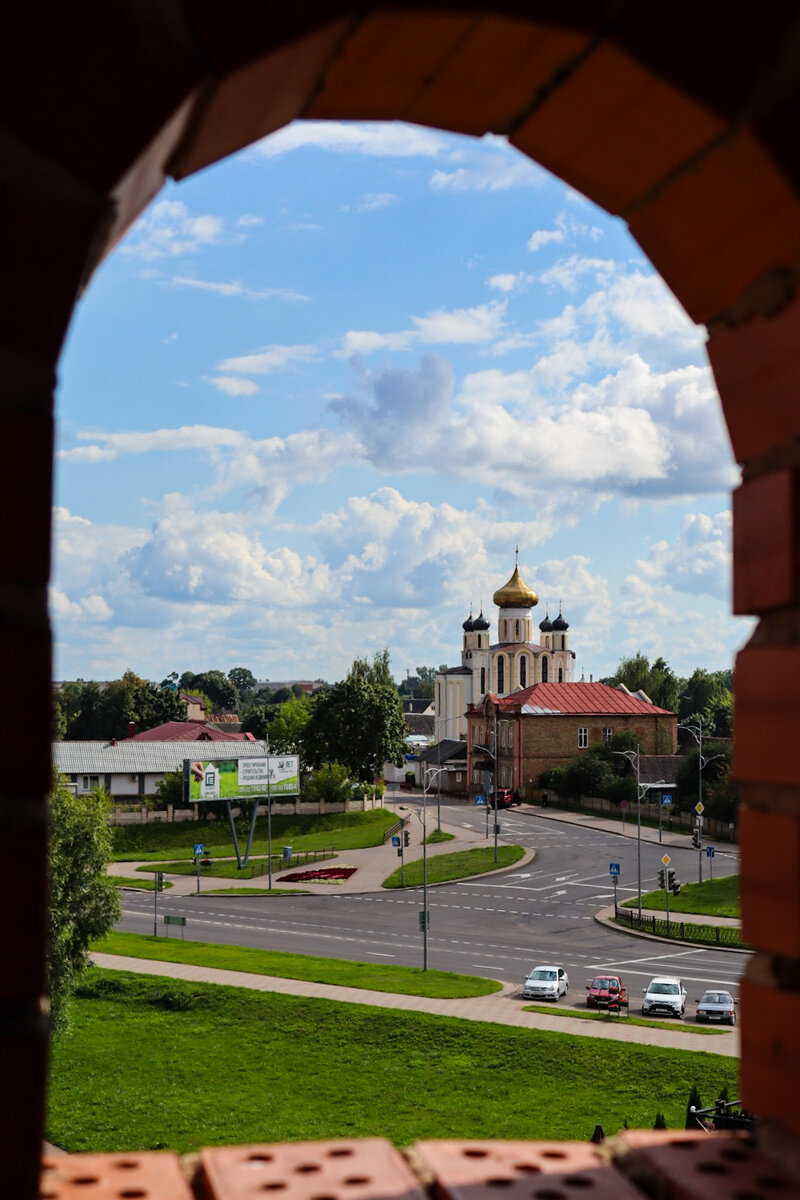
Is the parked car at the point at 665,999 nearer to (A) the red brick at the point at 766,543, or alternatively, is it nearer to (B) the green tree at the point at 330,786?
(A) the red brick at the point at 766,543

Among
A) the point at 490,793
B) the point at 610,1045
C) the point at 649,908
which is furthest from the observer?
the point at 490,793

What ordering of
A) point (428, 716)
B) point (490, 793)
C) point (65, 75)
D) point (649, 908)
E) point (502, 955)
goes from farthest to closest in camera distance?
point (428, 716), point (490, 793), point (649, 908), point (502, 955), point (65, 75)

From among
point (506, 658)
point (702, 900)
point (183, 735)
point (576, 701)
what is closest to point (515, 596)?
point (506, 658)

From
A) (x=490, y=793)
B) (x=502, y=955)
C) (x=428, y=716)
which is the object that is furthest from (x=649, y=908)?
(x=428, y=716)

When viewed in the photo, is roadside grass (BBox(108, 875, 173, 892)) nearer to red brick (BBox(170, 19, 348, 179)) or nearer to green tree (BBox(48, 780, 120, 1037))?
green tree (BBox(48, 780, 120, 1037))

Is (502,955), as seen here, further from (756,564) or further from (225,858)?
(756,564)

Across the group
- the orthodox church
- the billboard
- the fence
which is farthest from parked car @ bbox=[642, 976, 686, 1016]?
the orthodox church

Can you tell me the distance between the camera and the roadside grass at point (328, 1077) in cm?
2211

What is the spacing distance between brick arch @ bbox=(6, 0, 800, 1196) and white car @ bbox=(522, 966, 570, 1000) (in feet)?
105

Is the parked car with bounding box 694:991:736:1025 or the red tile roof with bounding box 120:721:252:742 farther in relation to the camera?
the red tile roof with bounding box 120:721:252:742

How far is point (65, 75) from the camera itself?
1.48 meters

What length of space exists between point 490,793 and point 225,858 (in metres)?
27.2

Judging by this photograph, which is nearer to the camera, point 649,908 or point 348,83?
point 348,83

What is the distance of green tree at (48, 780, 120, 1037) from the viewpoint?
24641 mm
